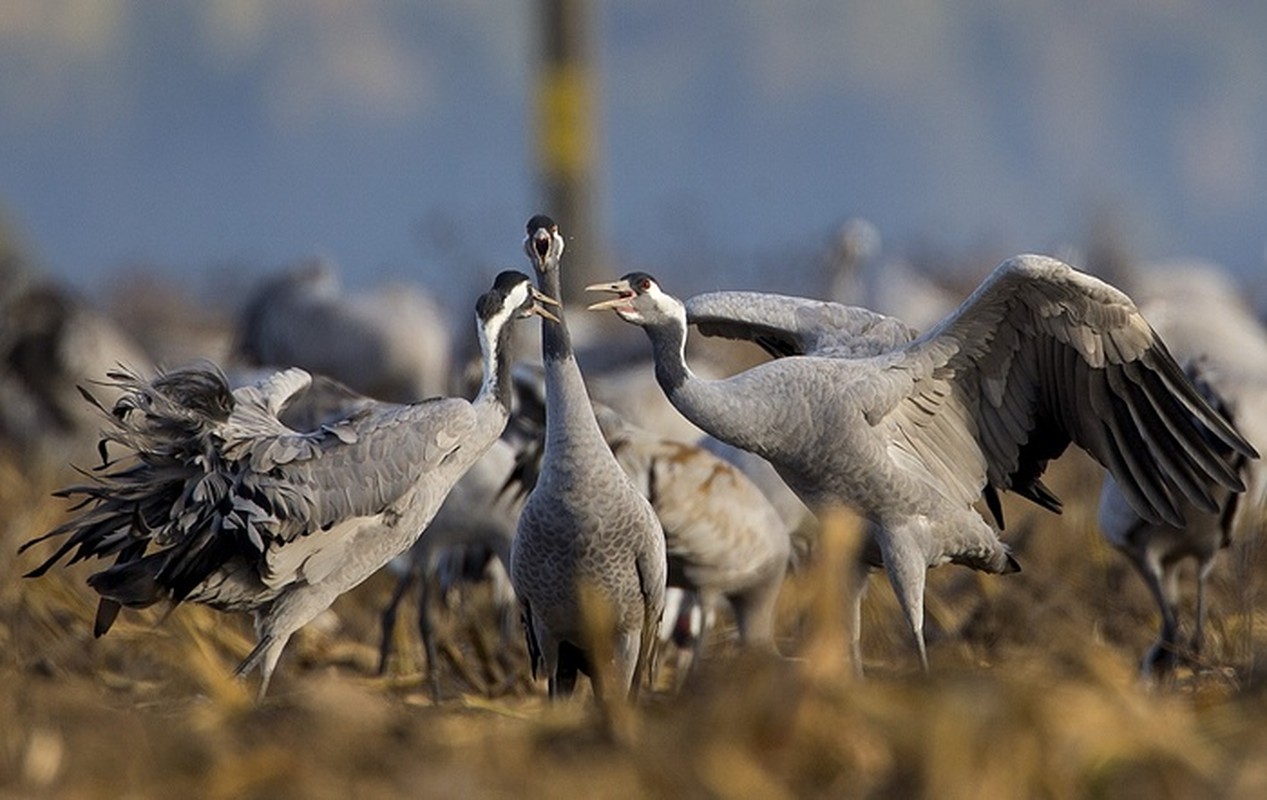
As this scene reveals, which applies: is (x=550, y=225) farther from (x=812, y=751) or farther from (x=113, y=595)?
(x=812, y=751)

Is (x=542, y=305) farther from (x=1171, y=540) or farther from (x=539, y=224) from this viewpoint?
(x=1171, y=540)

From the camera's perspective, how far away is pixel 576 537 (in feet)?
17.2

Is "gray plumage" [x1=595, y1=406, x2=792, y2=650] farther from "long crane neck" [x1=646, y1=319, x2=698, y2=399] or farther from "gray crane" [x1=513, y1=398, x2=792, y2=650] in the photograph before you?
"long crane neck" [x1=646, y1=319, x2=698, y2=399]

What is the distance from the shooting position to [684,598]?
7633 millimetres

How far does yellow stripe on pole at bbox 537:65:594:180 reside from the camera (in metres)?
14.6

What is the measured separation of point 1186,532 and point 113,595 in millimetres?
3314

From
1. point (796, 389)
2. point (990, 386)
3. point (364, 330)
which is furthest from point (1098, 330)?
point (364, 330)

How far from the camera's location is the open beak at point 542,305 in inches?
211

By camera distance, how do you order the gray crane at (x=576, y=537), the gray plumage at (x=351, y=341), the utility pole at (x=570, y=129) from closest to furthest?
the gray crane at (x=576, y=537) → the gray plumage at (x=351, y=341) → the utility pole at (x=570, y=129)

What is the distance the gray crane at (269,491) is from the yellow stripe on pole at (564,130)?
365 inches

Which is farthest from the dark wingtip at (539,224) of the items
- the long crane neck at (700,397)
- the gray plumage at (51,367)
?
the gray plumage at (51,367)

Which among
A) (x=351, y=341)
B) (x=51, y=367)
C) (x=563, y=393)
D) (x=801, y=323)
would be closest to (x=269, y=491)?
(x=563, y=393)

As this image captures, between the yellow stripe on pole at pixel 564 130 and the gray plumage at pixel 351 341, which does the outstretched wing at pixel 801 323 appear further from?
the yellow stripe on pole at pixel 564 130

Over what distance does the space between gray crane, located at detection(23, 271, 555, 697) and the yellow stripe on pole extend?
927 centimetres
